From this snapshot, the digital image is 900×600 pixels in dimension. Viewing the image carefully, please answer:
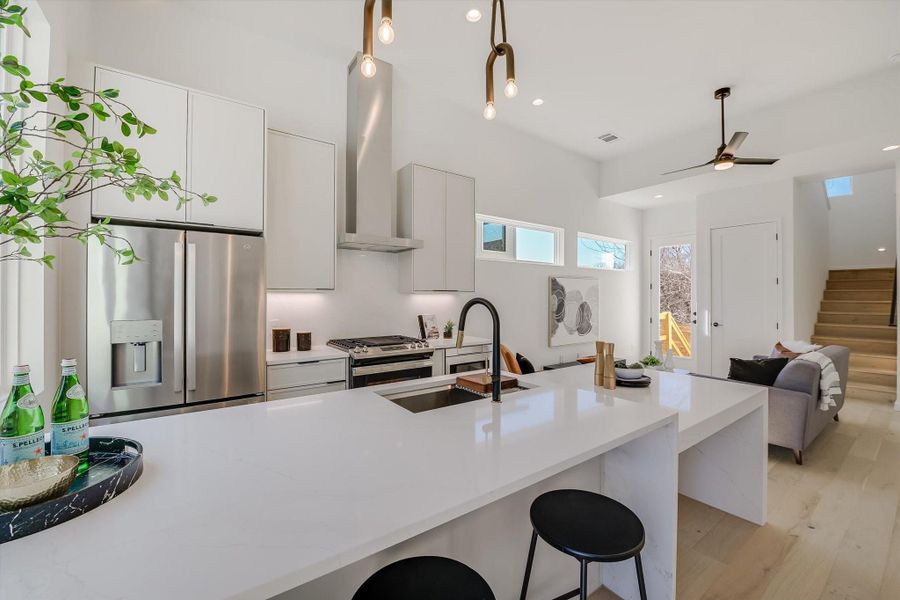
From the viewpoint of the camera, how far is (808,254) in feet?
18.9

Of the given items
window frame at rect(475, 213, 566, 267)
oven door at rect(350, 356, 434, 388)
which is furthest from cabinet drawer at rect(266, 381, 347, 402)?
window frame at rect(475, 213, 566, 267)

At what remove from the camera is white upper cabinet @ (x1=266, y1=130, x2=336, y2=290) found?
2.87 meters

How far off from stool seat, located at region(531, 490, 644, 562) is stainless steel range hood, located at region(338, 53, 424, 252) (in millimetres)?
2461

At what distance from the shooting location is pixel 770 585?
5.94 ft

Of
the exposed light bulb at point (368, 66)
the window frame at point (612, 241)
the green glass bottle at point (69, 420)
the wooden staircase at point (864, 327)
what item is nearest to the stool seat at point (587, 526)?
the green glass bottle at point (69, 420)

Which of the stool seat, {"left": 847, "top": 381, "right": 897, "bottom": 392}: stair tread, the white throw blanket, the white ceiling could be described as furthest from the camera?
{"left": 847, "top": 381, "right": 897, "bottom": 392}: stair tread

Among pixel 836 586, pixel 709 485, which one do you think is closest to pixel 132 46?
pixel 709 485

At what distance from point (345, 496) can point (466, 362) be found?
2833mm

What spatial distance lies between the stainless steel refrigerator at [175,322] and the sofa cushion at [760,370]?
3.82 meters

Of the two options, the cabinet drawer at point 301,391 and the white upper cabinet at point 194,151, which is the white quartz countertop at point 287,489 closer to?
the cabinet drawer at point 301,391

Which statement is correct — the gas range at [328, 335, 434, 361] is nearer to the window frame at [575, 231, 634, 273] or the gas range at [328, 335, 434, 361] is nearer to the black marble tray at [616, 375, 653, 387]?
the black marble tray at [616, 375, 653, 387]

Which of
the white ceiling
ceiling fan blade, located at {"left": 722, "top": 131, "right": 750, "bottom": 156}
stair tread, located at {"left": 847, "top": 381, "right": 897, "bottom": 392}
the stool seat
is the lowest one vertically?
stair tread, located at {"left": 847, "top": 381, "right": 897, "bottom": 392}

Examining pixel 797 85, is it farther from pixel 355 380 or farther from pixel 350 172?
pixel 355 380

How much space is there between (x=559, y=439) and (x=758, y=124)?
5.21m
